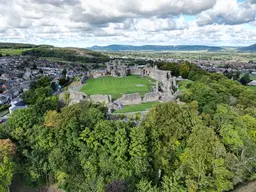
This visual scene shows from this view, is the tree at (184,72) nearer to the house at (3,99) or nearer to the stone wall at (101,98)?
the stone wall at (101,98)

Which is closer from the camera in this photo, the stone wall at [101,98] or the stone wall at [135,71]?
the stone wall at [101,98]

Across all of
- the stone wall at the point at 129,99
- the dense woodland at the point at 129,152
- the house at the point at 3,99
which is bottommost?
the house at the point at 3,99

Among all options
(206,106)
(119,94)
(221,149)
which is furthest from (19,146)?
(206,106)

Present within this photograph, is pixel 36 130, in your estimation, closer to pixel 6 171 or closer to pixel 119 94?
pixel 6 171

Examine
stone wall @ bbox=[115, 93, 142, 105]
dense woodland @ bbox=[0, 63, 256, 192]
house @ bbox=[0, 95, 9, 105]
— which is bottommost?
house @ bbox=[0, 95, 9, 105]

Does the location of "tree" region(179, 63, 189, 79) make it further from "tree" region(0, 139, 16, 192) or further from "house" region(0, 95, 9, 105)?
"house" region(0, 95, 9, 105)

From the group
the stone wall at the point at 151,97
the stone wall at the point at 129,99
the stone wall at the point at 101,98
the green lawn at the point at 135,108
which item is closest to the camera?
the green lawn at the point at 135,108

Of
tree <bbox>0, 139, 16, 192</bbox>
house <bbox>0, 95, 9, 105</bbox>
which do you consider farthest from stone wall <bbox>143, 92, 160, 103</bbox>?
house <bbox>0, 95, 9, 105</bbox>

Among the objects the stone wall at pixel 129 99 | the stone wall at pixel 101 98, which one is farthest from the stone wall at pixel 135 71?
the stone wall at pixel 101 98
